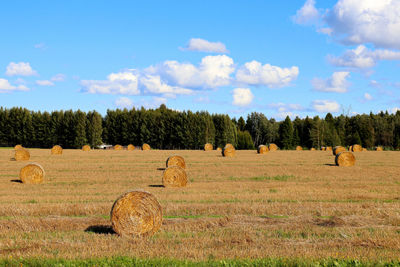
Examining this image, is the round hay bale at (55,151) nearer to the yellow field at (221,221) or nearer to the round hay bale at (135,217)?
the yellow field at (221,221)

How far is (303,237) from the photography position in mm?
11258

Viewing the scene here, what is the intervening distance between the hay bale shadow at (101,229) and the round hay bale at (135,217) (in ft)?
1.38

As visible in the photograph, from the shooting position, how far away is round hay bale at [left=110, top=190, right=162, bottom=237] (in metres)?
11.9

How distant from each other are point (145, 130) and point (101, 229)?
86.1 meters

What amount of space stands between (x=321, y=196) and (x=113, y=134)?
8497 cm

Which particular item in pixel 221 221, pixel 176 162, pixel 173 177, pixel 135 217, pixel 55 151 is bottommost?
pixel 221 221

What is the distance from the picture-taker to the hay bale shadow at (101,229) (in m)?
12.2

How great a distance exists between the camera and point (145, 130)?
322 ft

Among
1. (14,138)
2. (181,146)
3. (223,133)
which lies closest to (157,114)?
(181,146)

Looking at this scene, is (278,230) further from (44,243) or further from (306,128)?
(306,128)

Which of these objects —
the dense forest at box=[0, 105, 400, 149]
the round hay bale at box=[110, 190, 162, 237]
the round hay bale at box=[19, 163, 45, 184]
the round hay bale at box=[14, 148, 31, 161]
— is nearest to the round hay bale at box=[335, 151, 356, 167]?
the round hay bale at box=[19, 163, 45, 184]

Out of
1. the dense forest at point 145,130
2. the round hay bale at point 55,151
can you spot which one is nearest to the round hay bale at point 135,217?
the round hay bale at point 55,151

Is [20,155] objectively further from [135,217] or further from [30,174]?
[135,217]

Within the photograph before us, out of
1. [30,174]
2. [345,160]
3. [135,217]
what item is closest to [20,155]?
[30,174]
